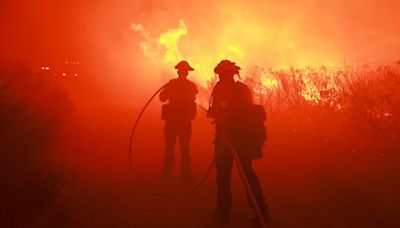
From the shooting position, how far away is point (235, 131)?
5.09 meters

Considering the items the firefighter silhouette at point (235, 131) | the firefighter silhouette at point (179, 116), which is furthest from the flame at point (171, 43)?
the firefighter silhouette at point (235, 131)

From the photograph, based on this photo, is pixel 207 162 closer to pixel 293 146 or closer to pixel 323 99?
pixel 293 146

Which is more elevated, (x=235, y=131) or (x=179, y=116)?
(x=179, y=116)

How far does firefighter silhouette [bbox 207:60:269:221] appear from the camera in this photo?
16.6ft

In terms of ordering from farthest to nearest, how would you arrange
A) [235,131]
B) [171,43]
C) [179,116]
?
[171,43], [179,116], [235,131]

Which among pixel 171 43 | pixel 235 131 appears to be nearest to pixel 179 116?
pixel 235 131

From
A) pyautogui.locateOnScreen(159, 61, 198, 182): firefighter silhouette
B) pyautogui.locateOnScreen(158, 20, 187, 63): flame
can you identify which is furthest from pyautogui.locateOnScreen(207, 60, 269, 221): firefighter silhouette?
pyautogui.locateOnScreen(158, 20, 187, 63): flame

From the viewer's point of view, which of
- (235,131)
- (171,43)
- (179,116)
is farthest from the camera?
(171,43)

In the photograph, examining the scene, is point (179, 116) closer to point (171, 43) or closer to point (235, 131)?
point (235, 131)

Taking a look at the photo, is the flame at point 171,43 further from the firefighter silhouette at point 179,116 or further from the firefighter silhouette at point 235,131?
the firefighter silhouette at point 235,131

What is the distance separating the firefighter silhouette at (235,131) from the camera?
505cm

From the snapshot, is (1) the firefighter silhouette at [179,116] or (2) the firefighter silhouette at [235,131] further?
(1) the firefighter silhouette at [179,116]

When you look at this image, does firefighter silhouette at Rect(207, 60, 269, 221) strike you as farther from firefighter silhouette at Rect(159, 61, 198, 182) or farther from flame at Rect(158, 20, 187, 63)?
flame at Rect(158, 20, 187, 63)

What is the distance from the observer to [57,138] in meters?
9.70
